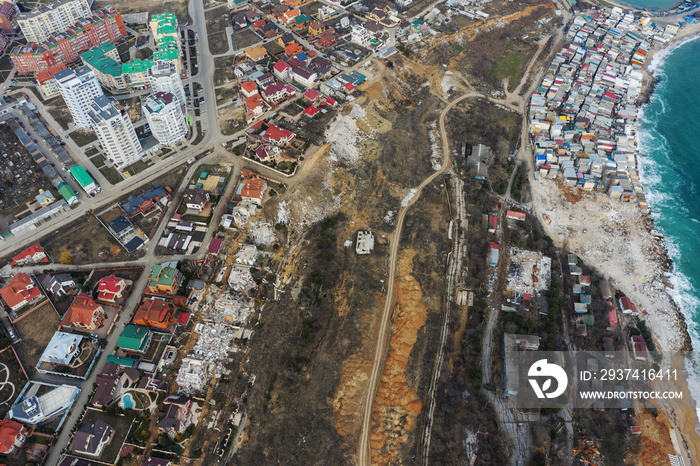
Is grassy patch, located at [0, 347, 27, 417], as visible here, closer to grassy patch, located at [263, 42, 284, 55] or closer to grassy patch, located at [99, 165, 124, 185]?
grassy patch, located at [99, 165, 124, 185]

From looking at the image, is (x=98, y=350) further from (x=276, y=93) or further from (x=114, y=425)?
(x=276, y=93)

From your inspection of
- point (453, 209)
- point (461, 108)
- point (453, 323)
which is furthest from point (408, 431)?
point (461, 108)

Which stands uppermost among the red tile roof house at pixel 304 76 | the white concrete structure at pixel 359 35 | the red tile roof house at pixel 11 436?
the white concrete structure at pixel 359 35

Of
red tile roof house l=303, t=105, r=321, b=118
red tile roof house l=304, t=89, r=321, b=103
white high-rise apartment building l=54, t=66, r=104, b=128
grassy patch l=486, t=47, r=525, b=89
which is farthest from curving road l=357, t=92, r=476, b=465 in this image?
white high-rise apartment building l=54, t=66, r=104, b=128

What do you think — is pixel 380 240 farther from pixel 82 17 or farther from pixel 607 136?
pixel 82 17

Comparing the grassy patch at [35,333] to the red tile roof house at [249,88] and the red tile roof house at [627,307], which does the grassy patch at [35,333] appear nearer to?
the red tile roof house at [249,88]

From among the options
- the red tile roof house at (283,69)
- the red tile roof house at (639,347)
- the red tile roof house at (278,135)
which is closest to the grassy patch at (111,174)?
the red tile roof house at (278,135)
